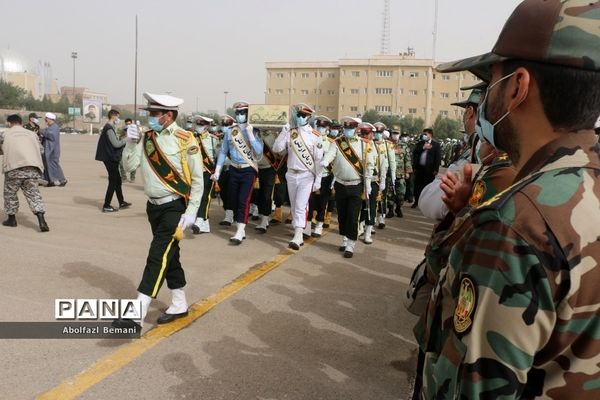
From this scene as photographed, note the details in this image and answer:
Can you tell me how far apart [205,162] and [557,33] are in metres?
7.91

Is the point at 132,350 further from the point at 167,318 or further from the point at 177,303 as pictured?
the point at 177,303

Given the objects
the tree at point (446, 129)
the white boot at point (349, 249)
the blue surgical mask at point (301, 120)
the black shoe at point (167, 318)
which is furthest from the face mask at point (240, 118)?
the tree at point (446, 129)

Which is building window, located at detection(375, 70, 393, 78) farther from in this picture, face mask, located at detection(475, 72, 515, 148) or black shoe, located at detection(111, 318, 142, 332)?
face mask, located at detection(475, 72, 515, 148)

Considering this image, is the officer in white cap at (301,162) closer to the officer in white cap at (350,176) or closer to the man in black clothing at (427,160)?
the officer in white cap at (350,176)

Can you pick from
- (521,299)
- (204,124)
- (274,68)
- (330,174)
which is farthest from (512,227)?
(274,68)

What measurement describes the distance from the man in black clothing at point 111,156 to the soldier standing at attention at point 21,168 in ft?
6.05

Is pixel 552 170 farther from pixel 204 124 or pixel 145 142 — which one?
pixel 204 124

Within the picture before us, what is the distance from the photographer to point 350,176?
275 inches

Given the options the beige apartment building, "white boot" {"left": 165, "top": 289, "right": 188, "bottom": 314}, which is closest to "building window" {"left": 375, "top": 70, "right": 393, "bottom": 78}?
the beige apartment building

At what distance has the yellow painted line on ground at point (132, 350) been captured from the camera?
2.96 m

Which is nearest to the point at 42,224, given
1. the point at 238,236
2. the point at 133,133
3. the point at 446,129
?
the point at 238,236

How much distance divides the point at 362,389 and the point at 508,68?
2606mm

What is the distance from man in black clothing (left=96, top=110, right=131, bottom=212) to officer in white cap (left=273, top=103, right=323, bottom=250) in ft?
12.1

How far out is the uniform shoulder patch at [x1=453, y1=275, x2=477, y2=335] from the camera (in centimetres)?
102
